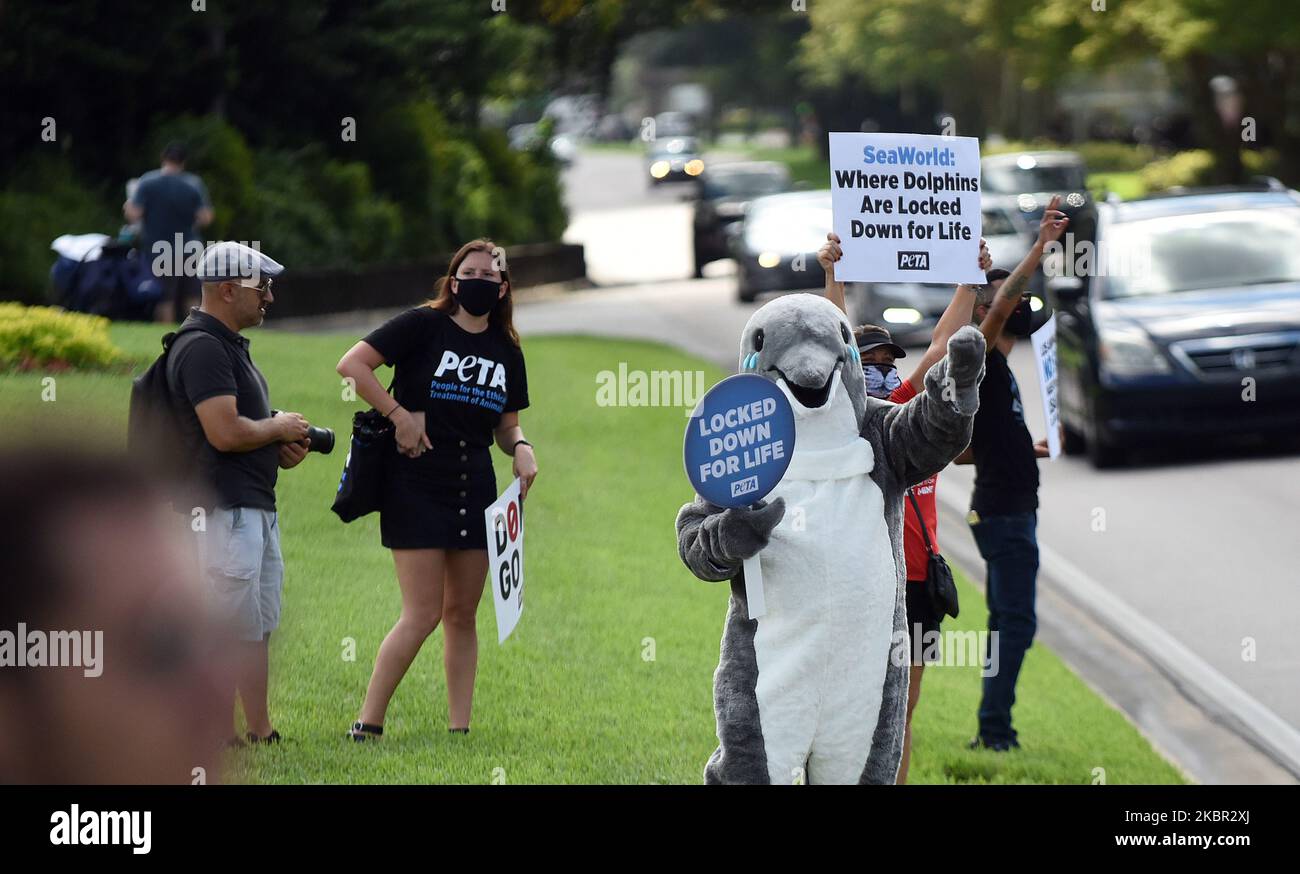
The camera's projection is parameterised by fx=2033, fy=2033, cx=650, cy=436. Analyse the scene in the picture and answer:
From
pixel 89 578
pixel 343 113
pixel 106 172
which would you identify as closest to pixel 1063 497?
pixel 89 578

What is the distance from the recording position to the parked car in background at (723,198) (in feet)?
110

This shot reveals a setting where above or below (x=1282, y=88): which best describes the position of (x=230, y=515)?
below

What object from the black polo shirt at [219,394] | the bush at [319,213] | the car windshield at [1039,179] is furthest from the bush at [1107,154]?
the black polo shirt at [219,394]

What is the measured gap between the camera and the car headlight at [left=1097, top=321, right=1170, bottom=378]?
14203 mm

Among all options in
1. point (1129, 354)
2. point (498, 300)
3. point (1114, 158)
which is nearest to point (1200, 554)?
point (1129, 354)

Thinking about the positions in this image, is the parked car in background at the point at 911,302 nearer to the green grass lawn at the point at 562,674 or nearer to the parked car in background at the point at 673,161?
the green grass lawn at the point at 562,674

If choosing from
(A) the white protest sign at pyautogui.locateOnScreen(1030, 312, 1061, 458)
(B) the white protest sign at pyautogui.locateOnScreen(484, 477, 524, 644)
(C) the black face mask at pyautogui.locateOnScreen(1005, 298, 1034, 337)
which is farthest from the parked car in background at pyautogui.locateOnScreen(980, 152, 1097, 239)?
(B) the white protest sign at pyautogui.locateOnScreen(484, 477, 524, 644)

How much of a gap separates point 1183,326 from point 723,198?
71.1 feet

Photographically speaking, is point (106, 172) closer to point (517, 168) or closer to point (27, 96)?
point (27, 96)

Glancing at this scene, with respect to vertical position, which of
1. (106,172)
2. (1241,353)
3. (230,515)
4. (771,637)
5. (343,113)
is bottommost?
(771,637)

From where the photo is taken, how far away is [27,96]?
2380 centimetres

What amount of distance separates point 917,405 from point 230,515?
8.10 ft

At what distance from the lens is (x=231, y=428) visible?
20.7 ft

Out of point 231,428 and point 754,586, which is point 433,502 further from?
point 754,586
